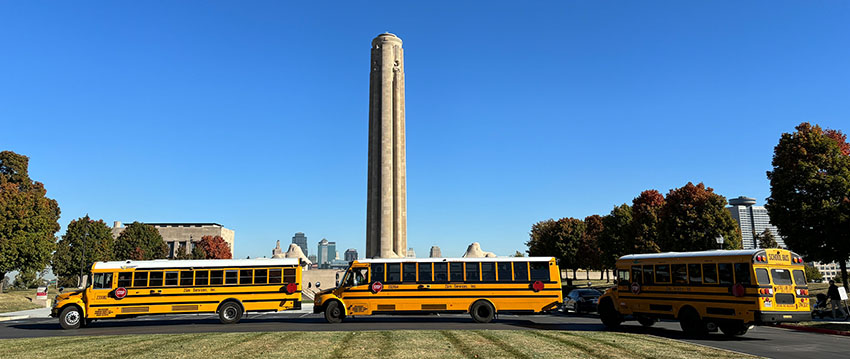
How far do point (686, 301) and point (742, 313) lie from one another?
6.34 feet

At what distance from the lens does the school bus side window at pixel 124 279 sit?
911 inches

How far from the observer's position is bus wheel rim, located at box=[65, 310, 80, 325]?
22.5m

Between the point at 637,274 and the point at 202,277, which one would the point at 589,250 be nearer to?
the point at 637,274

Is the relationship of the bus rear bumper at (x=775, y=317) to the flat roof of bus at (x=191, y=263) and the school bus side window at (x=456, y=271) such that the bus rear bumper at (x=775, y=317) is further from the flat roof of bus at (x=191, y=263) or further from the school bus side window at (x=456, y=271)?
the flat roof of bus at (x=191, y=263)

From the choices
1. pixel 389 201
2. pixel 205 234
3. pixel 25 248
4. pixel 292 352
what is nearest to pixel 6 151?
pixel 25 248

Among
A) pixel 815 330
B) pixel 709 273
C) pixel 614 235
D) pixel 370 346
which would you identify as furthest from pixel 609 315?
pixel 614 235

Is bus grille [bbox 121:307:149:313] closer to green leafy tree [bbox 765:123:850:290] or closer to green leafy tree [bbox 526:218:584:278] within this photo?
green leafy tree [bbox 765:123:850:290]

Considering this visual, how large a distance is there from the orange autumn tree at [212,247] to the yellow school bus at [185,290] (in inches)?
3879

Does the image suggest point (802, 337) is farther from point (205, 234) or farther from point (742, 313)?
point (205, 234)

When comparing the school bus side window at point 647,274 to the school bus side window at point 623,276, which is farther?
the school bus side window at point 623,276

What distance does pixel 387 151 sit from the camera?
72.1 metres

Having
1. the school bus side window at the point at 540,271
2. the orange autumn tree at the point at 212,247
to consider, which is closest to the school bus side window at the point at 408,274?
the school bus side window at the point at 540,271

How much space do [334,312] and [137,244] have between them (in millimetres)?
80797

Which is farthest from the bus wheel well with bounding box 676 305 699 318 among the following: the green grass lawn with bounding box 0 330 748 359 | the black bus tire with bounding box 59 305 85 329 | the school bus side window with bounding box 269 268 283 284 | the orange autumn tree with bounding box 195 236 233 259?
the orange autumn tree with bounding box 195 236 233 259
